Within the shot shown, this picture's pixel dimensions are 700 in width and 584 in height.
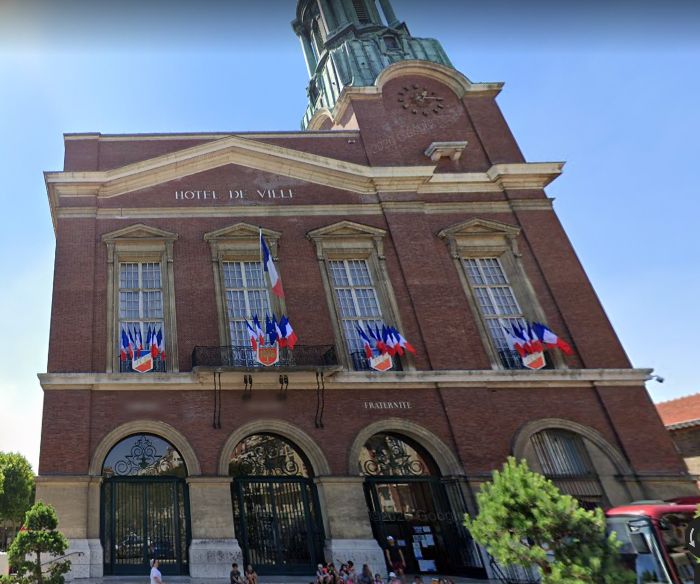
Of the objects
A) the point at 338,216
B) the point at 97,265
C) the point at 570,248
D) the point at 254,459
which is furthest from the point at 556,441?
the point at 97,265

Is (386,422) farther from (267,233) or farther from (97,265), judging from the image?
(97,265)

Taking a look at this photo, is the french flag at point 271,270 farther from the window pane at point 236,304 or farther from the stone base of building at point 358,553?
the stone base of building at point 358,553

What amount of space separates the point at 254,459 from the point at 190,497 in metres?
2.15

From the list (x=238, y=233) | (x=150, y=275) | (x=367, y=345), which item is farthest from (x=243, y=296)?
(x=367, y=345)

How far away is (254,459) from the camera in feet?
58.1

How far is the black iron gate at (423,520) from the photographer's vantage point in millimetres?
17359

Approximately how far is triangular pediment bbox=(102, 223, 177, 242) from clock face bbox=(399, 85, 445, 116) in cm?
1245

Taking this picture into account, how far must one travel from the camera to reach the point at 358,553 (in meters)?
16.2

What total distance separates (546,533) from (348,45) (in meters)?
27.1

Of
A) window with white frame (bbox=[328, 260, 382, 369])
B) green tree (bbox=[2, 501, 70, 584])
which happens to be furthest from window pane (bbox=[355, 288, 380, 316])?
green tree (bbox=[2, 501, 70, 584])

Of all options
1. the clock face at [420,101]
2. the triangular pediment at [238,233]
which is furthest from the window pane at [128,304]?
the clock face at [420,101]

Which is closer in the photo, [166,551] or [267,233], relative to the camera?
[166,551]

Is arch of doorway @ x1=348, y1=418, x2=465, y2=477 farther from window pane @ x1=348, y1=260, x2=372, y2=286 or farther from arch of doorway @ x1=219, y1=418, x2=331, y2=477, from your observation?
window pane @ x1=348, y1=260, x2=372, y2=286

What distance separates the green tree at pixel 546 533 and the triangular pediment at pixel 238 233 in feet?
41.7
